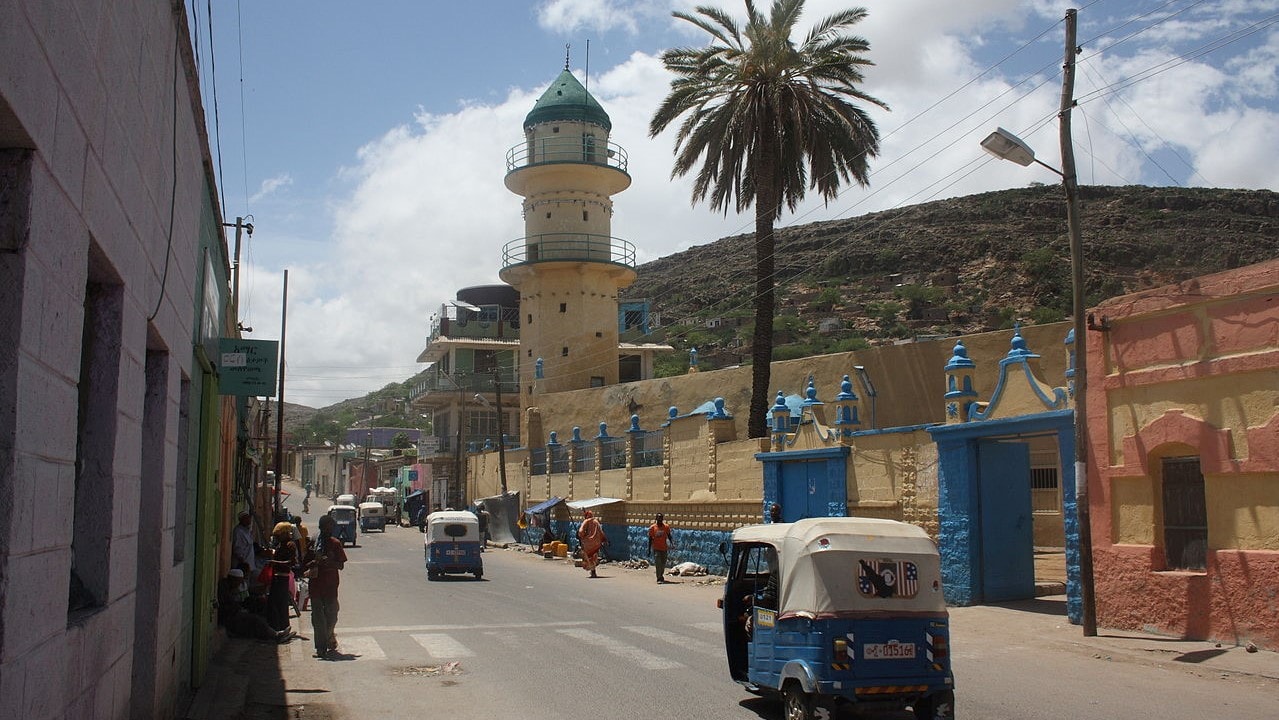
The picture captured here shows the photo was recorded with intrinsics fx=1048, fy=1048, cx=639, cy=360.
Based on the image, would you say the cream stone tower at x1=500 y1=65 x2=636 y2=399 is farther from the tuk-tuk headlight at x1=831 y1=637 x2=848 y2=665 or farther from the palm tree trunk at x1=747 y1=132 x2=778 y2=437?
the tuk-tuk headlight at x1=831 y1=637 x2=848 y2=665


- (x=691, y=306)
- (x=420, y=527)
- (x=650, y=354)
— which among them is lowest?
(x=420, y=527)

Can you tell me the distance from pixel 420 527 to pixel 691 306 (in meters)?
69.6

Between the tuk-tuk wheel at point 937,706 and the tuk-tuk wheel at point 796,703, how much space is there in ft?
3.19

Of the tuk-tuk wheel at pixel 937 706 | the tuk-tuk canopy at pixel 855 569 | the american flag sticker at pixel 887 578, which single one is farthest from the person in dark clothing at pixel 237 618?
the tuk-tuk wheel at pixel 937 706

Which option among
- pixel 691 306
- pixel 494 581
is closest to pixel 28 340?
pixel 494 581

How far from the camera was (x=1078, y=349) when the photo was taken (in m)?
15.7

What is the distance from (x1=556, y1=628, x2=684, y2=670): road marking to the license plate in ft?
13.7

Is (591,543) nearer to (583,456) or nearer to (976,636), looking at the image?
(583,456)

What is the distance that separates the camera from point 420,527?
65062 millimetres

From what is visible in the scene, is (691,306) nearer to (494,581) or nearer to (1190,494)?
(494,581)

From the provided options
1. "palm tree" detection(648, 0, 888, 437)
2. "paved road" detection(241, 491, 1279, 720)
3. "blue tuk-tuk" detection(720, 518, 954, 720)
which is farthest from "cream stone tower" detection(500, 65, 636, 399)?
"blue tuk-tuk" detection(720, 518, 954, 720)

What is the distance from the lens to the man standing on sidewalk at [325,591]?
13.9m

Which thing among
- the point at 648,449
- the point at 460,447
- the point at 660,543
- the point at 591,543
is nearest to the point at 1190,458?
the point at 660,543

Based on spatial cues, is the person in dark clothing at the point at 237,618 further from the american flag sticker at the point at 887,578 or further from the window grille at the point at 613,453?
the window grille at the point at 613,453
